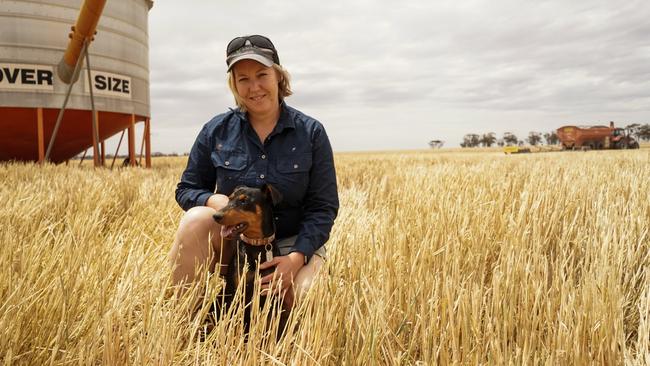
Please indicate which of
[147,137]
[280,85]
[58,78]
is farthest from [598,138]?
[280,85]

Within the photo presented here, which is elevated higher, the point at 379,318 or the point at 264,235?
the point at 264,235

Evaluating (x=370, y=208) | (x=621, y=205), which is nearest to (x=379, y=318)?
(x=621, y=205)

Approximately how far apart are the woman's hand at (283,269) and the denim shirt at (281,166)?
0.59 ft

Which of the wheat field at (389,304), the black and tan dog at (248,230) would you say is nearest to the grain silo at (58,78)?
the wheat field at (389,304)

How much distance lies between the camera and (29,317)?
5.06 feet

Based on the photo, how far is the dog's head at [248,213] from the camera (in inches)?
70.8

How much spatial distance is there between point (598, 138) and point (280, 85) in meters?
38.8

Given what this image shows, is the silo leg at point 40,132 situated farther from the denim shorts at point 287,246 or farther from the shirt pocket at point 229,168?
the denim shorts at point 287,246

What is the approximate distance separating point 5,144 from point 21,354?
Result: 13308 mm

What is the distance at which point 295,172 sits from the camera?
2279mm

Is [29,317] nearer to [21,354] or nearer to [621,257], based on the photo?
[21,354]

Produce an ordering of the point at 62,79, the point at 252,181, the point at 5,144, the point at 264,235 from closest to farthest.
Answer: the point at 264,235
the point at 252,181
the point at 62,79
the point at 5,144

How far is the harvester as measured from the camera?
34.3 meters

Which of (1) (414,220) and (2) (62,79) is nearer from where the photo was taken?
(1) (414,220)
